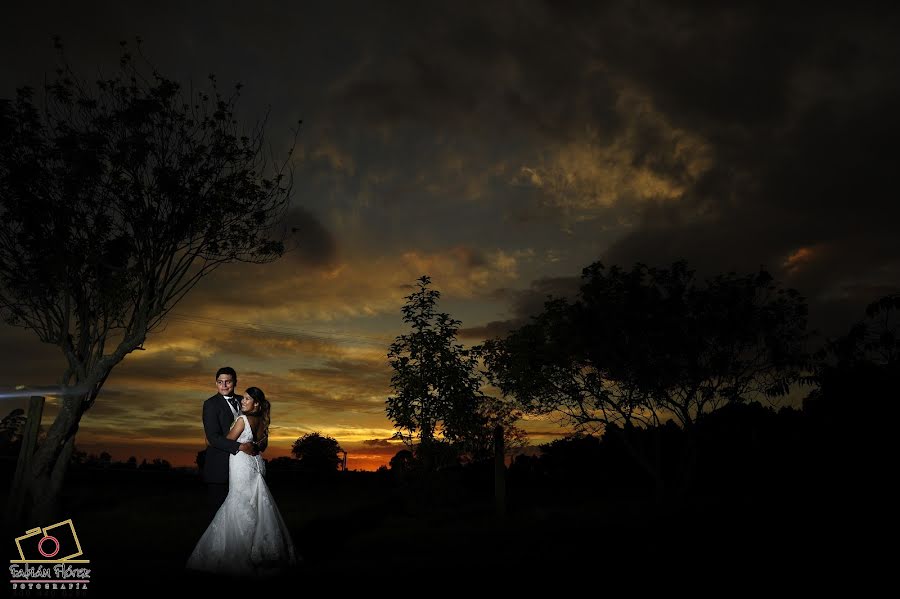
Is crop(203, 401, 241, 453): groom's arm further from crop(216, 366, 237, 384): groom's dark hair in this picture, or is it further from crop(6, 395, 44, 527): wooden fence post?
crop(6, 395, 44, 527): wooden fence post

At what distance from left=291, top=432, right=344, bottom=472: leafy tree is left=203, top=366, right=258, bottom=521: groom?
94.3 feet

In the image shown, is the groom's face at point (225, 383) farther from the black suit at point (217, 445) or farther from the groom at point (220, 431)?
the black suit at point (217, 445)

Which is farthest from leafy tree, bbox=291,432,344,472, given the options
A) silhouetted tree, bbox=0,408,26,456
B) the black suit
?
the black suit

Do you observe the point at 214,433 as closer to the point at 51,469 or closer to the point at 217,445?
the point at 217,445

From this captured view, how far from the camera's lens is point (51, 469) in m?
16.0

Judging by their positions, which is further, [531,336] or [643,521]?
[531,336]

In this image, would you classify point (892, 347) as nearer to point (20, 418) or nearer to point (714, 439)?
point (714, 439)

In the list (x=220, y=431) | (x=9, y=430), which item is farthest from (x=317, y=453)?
(x=220, y=431)

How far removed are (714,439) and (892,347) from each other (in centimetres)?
1489

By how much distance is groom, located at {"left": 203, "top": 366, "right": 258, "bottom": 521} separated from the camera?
9.22 meters

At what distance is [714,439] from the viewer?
3244cm

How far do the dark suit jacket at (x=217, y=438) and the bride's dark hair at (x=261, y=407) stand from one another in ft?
1.37

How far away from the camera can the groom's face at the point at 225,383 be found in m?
9.34

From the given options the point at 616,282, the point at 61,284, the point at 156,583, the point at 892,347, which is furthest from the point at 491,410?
the point at 156,583
